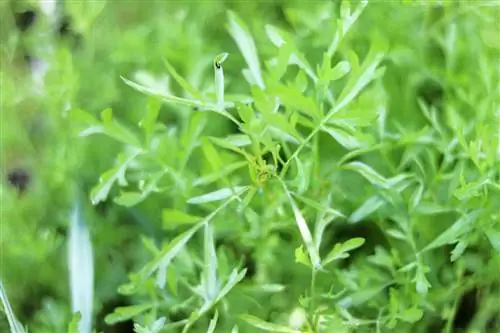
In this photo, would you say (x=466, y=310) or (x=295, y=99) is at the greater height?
(x=295, y=99)

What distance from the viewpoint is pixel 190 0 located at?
891 millimetres

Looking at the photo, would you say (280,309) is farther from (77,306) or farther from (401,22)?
(401,22)

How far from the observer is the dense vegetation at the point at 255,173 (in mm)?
569

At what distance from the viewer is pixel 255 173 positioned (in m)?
0.56

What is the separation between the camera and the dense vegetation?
569mm

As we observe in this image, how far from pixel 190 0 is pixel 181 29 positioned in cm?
10

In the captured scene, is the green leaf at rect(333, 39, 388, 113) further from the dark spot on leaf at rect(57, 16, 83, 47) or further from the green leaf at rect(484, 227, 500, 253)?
the dark spot on leaf at rect(57, 16, 83, 47)

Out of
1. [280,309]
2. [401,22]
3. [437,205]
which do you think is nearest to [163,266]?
[280,309]

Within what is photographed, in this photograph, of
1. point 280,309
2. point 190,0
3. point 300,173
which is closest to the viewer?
point 300,173

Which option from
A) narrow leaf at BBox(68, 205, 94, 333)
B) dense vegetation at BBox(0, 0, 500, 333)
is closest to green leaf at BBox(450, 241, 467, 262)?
dense vegetation at BBox(0, 0, 500, 333)

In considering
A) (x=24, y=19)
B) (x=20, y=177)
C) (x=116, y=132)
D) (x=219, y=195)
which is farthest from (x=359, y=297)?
(x=24, y=19)

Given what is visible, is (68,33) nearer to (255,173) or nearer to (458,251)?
(255,173)

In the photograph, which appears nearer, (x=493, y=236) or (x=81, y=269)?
(x=493, y=236)

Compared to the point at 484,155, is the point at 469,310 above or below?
below
